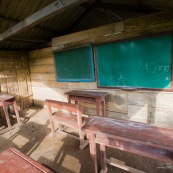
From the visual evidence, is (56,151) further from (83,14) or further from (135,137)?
(83,14)

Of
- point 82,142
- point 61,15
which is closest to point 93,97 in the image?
point 82,142

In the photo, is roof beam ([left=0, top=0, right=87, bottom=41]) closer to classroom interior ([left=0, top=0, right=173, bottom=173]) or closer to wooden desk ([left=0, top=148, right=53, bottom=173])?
classroom interior ([left=0, top=0, right=173, bottom=173])

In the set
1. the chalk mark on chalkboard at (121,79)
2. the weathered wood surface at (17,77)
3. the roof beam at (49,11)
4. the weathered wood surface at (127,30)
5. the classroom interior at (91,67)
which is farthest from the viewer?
the weathered wood surface at (17,77)

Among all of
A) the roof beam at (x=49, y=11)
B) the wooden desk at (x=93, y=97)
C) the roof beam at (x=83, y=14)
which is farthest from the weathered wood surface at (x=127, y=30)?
the roof beam at (x=49, y=11)

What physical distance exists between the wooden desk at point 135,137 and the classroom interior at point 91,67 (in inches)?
3.7

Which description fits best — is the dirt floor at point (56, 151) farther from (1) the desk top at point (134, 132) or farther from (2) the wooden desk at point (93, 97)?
(2) the wooden desk at point (93, 97)

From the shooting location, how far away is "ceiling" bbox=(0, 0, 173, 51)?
274 centimetres

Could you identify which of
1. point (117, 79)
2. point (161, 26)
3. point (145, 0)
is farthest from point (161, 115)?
point (145, 0)

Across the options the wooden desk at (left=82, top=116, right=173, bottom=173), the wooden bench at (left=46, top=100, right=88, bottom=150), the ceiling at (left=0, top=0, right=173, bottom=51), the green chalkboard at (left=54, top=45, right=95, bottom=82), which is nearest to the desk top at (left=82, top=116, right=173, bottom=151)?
the wooden desk at (left=82, top=116, right=173, bottom=173)

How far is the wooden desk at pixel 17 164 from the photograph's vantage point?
1253 mm

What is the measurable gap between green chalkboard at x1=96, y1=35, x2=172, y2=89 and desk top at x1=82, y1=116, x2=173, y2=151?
143 cm

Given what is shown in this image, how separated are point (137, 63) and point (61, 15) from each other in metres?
2.42

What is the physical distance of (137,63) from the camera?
2.85 metres

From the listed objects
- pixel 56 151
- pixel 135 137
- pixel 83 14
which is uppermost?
pixel 83 14
